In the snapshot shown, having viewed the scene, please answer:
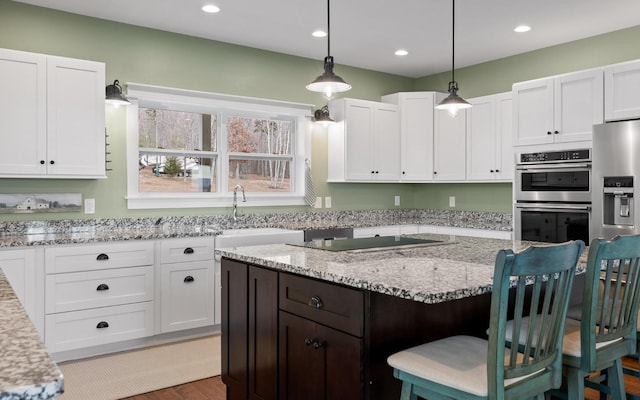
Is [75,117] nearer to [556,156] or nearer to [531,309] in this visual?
[531,309]

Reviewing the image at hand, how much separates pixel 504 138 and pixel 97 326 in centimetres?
404

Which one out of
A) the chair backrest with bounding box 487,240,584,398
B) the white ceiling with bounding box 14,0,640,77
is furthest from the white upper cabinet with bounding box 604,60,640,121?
the chair backrest with bounding box 487,240,584,398

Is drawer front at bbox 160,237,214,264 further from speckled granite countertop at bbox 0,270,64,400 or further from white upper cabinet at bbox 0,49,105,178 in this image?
speckled granite countertop at bbox 0,270,64,400

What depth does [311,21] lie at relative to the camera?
432cm

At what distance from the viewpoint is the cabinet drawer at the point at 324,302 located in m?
1.91

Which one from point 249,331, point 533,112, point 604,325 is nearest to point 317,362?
point 249,331

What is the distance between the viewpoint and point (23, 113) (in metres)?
3.68

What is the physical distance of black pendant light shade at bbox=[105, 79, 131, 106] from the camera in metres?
4.05

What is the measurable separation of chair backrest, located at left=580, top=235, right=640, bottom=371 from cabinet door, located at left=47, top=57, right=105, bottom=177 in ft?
11.2

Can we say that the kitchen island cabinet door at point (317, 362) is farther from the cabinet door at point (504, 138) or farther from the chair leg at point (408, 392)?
the cabinet door at point (504, 138)

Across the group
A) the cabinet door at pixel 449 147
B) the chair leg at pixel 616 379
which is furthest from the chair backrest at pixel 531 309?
the cabinet door at pixel 449 147

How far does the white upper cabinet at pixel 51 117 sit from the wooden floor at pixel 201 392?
5.76 ft

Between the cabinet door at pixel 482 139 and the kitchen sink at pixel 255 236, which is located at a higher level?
the cabinet door at pixel 482 139

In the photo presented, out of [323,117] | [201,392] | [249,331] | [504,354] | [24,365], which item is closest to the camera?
[24,365]
